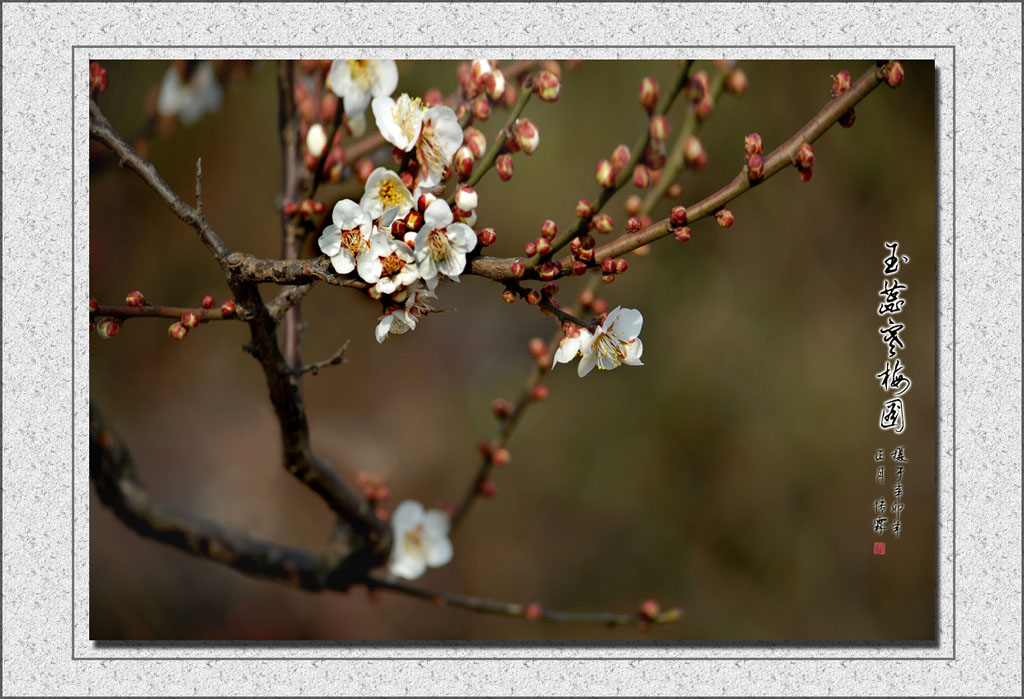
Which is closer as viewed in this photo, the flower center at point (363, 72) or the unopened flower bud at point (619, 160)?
the unopened flower bud at point (619, 160)

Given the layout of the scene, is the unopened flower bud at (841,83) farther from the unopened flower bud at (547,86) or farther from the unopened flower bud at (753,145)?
the unopened flower bud at (547,86)

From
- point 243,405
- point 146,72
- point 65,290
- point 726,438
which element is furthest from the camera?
point 726,438

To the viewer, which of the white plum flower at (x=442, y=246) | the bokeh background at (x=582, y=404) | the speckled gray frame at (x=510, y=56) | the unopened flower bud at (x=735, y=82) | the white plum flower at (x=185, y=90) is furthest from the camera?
the bokeh background at (x=582, y=404)

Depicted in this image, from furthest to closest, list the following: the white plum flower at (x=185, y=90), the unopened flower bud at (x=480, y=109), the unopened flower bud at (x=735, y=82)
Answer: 1. the white plum flower at (x=185, y=90)
2. the unopened flower bud at (x=735, y=82)
3. the unopened flower bud at (x=480, y=109)

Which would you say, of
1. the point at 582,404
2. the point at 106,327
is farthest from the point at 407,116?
the point at 582,404

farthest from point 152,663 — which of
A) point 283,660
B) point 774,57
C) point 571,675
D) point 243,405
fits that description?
point 774,57

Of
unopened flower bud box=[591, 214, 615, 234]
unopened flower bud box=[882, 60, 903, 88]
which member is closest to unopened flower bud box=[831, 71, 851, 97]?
unopened flower bud box=[882, 60, 903, 88]

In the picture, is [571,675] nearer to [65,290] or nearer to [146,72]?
[65,290]

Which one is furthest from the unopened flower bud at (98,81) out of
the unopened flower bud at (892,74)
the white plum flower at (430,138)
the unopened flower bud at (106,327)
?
the unopened flower bud at (892,74)
